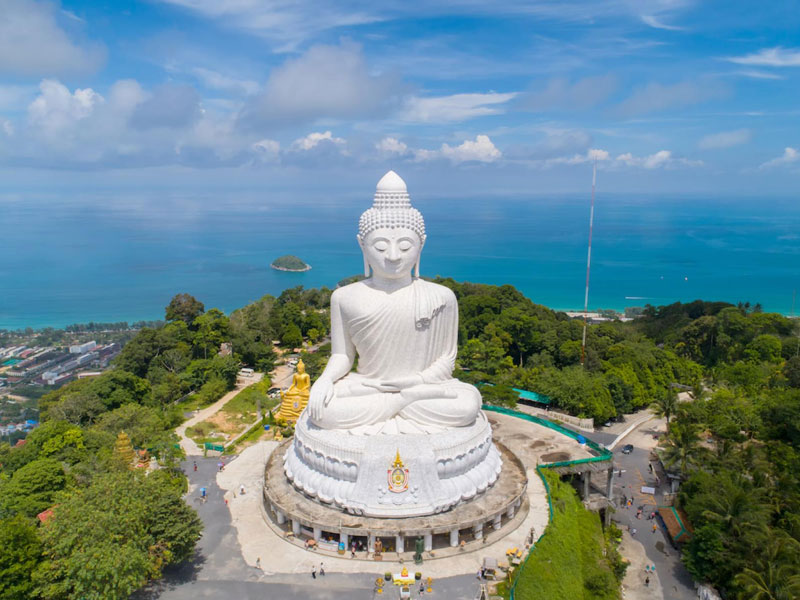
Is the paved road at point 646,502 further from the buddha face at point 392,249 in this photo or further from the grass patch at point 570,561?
the buddha face at point 392,249

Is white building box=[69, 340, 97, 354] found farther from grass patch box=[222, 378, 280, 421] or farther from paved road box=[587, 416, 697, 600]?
paved road box=[587, 416, 697, 600]

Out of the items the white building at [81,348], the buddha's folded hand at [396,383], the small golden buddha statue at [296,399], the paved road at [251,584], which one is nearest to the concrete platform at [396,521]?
the paved road at [251,584]

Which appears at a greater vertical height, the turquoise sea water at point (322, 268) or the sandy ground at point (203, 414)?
the sandy ground at point (203, 414)

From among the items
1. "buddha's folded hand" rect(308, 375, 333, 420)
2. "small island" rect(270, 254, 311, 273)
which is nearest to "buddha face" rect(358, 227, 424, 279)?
"buddha's folded hand" rect(308, 375, 333, 420)

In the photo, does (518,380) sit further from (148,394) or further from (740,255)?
(740,255)

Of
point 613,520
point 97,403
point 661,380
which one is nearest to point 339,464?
point 613,520

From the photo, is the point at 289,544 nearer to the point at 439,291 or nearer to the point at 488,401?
the point at 439,291

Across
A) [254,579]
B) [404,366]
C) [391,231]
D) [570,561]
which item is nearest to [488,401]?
[404,366]
